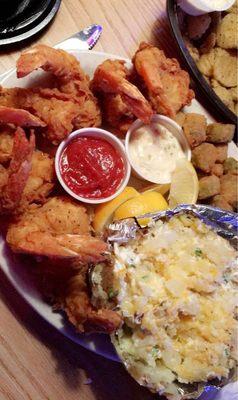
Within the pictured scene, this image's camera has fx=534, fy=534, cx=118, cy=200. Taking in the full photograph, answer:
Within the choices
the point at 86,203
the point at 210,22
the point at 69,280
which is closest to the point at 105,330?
the point at 69,280

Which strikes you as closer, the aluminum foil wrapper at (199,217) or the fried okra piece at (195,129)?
the aluminum foil wrapper at (199,217)

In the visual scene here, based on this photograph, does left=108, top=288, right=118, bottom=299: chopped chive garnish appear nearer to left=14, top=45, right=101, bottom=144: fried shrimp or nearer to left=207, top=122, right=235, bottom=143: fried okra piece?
left=14, top=45, right=101, bottom=144: fried shrimp

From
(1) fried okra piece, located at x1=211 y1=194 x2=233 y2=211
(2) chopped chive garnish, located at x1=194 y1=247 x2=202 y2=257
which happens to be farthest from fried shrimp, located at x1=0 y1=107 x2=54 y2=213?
(1) fried okra piece, located at x1=211 y1=194 x2=233 y2=211

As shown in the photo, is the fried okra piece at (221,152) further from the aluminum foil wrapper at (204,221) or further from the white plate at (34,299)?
the white plate at (34,299)

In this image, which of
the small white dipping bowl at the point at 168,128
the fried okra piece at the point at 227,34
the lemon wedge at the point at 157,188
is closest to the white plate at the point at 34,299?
the small white dipping bowl at the point at 168,128

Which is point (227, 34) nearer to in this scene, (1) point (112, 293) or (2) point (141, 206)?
(2) point (141, 206)

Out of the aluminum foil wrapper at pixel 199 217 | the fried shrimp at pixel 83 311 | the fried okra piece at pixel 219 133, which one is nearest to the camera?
the fried shrimp at pixel 83 311

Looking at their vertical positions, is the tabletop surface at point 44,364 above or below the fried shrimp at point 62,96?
below

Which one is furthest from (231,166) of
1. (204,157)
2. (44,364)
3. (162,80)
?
(44,364)
